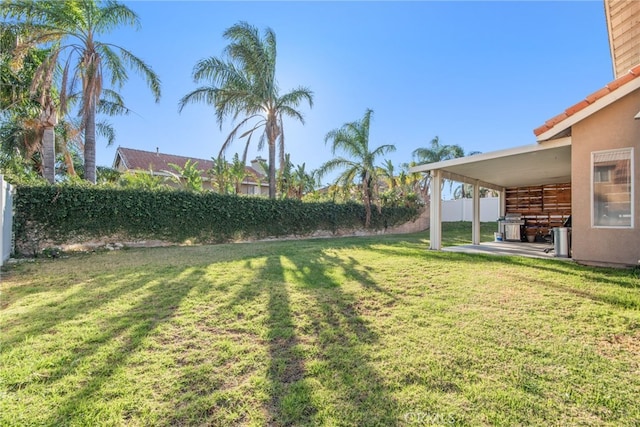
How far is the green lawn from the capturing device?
228cm

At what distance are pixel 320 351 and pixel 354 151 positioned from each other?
15922mm

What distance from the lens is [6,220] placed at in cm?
797

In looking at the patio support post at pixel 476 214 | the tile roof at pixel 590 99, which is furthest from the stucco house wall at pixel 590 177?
the patio support post at pixel 476 214

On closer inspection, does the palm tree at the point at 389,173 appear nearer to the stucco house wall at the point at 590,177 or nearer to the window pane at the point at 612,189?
the stucco house wall at the point at 590,177

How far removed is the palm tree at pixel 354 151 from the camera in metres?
18.0

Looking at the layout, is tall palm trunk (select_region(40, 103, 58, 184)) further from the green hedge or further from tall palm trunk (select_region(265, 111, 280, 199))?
tall palm trunk (select_region(265, 111, 280, 199))

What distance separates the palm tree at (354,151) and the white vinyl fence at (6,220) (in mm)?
13707

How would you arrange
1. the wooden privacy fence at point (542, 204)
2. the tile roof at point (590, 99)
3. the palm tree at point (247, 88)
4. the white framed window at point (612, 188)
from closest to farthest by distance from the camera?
the tile roof at point (590, 99)
the white framed window at point (612, 188)
the wooden privacy fence at point (542, 204)
the palm tree at point (247, 88)

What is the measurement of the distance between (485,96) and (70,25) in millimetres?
19408

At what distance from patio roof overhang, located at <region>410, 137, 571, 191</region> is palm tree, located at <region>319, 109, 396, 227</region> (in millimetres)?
6573

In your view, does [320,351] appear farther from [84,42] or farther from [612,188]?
[84,42]

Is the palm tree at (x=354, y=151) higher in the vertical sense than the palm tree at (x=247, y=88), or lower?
lower

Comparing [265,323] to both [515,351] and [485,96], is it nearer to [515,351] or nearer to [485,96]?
[515,351]

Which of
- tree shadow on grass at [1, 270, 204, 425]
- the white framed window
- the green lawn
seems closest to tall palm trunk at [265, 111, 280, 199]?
the green lawn
